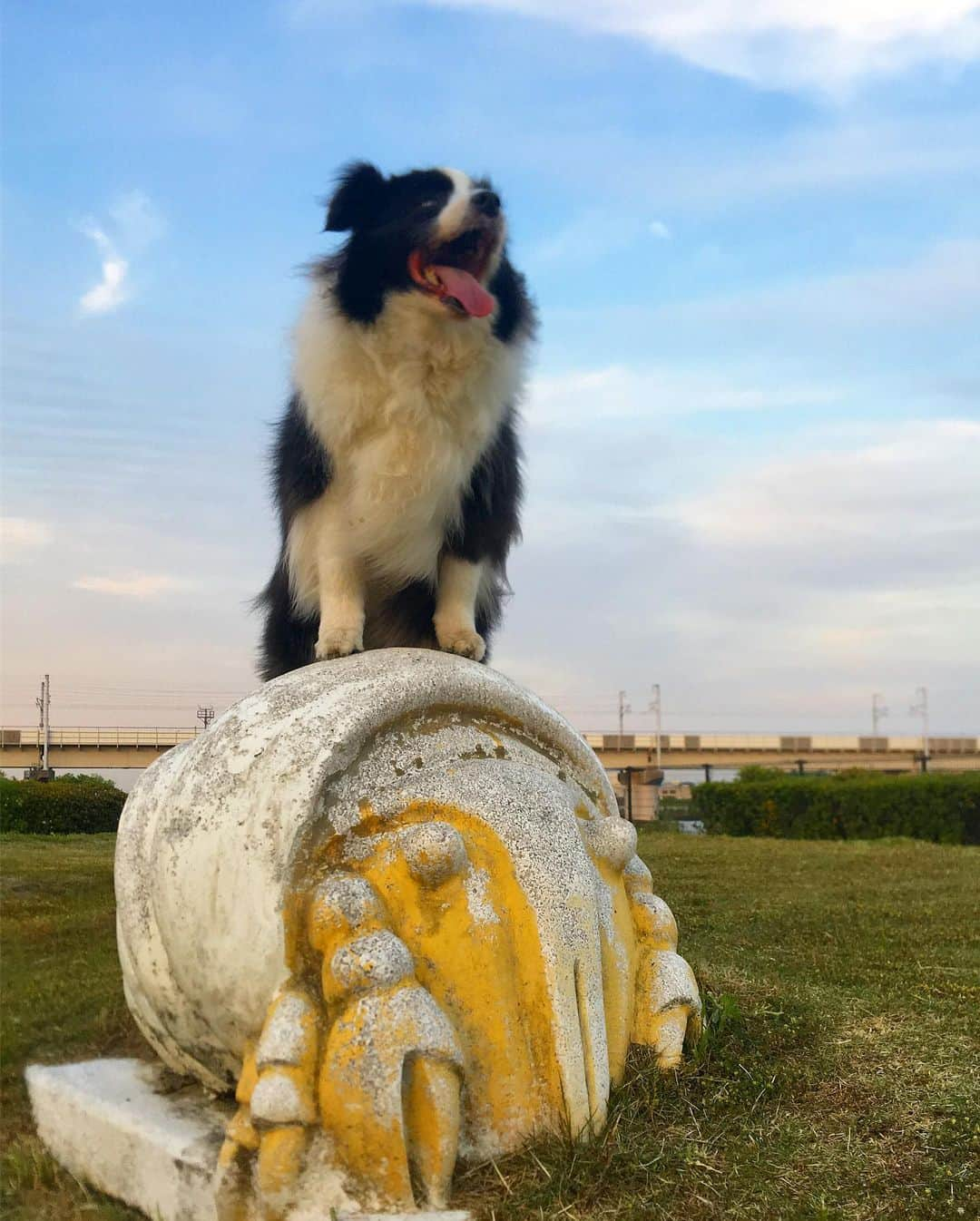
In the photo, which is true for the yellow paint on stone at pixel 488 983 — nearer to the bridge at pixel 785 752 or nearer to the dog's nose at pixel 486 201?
the dog's nose at pixel 486 201

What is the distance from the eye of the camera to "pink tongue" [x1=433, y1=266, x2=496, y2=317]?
4.01 metres

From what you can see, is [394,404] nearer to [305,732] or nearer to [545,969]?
[305,732]

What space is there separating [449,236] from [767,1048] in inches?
125

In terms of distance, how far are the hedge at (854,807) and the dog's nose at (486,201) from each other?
1425cm

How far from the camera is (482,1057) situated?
2.99 m

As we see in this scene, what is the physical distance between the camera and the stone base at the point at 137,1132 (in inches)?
118

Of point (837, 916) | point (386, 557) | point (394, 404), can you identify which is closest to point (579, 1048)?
point (386, 557)

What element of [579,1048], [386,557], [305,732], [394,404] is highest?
[394,404]

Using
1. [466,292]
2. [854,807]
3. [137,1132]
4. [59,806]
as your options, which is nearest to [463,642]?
[466,292]

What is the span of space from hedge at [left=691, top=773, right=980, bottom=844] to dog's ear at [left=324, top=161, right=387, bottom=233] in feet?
46.6

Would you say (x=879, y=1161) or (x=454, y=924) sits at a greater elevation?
(x=454, y=924)

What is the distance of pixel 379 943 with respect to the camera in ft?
9.55

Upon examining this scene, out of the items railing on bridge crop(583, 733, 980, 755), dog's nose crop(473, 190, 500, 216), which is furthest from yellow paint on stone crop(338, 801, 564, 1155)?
railing on bridge crop(583, 733, 980, 755)

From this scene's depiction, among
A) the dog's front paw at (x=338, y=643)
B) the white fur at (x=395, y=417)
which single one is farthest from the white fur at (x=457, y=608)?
the dog's front paw at (x=338, y=643)
